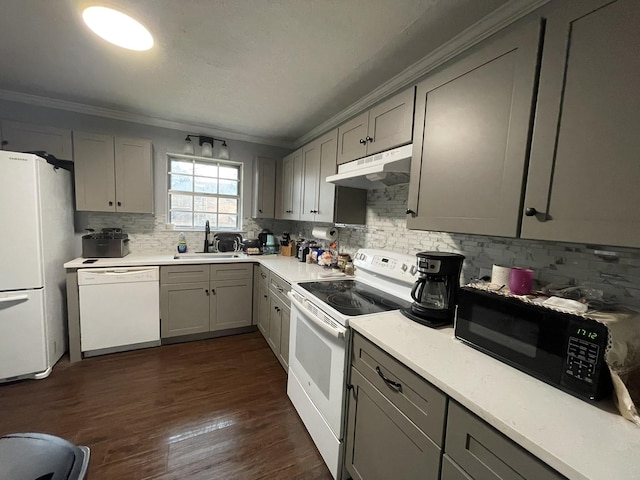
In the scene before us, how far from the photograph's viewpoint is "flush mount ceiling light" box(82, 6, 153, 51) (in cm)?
139

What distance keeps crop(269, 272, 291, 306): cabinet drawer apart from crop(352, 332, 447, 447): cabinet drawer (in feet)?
3.28

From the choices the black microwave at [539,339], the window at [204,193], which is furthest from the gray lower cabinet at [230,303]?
the black microwave at [539,339]

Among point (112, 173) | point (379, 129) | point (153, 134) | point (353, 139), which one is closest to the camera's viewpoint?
point (379, 129)

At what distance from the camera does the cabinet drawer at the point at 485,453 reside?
62 centimetres

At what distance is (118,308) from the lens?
247 cm

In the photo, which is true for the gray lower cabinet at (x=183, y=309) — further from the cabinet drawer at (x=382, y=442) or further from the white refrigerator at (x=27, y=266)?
the cabinet drawer at (x=382, y=442)

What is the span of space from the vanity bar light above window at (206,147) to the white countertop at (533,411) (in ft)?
10.0

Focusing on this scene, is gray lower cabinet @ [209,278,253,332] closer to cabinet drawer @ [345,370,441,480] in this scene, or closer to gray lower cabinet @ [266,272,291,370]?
gray lower cabinet @ [266,272,291,370]

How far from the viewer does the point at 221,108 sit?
2.61 metres

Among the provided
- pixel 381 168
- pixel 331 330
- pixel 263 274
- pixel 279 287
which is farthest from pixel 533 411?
pixel 263 274

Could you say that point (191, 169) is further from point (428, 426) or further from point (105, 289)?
point (428, 426)

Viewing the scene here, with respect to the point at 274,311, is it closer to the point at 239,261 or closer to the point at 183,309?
the point at 239,261

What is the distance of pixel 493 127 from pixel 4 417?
328 cm

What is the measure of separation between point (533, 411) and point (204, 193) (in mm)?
3637
